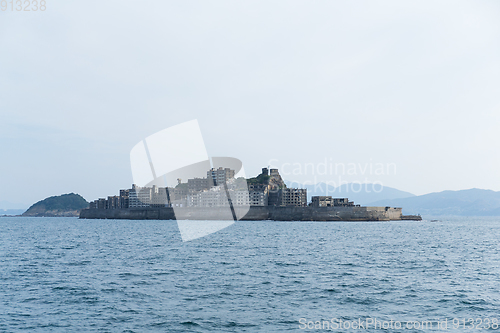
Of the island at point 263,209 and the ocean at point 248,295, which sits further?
the island at point 263,209

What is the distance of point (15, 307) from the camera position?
1888 centimetres

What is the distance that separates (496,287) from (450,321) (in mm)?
10001

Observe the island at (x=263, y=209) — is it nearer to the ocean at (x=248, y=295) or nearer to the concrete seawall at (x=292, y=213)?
the concrete seawall at (x=292, y=213)

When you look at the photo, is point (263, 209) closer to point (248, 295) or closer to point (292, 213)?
point (292, 213)

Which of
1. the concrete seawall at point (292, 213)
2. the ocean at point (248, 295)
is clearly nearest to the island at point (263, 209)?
the concrete seawall at point (292, 213)

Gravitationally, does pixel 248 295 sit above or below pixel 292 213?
below

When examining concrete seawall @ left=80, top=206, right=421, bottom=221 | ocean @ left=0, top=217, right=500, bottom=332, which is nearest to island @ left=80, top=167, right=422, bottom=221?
concrete seawall @ left=80, top=206, right=421, bottom=221

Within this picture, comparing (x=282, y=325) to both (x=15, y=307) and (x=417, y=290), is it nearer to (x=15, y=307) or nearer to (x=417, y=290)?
(x=417, y=290)

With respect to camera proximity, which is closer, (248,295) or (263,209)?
(248,295)

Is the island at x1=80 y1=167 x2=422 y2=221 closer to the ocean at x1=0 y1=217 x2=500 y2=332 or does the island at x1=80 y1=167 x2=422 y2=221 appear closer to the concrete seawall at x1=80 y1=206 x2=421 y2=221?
the concrete seawall at x1=80 y1=206 x2=421 y2=221

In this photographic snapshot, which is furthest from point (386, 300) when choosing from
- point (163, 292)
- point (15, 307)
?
point (15, 307)

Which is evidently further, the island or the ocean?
the island

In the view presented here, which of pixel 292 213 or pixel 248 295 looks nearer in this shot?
pixel 248 295

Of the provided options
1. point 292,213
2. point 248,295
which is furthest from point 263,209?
point 248,295
